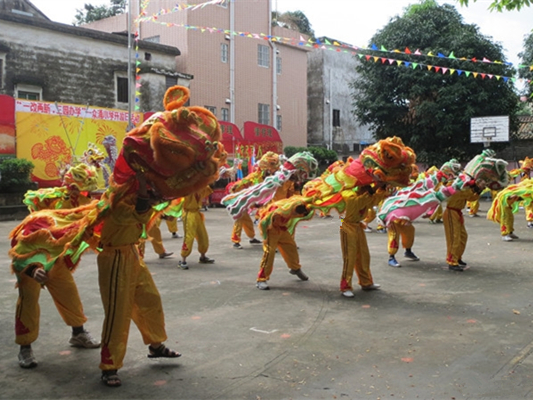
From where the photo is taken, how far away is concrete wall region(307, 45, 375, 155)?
31.6 meters

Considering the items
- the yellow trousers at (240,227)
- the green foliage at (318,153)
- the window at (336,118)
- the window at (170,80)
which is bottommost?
the yellow trousers at (240,227)

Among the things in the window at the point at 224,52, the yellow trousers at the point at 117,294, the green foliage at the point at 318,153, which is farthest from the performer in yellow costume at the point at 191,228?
the green foliage at the point at 318,153

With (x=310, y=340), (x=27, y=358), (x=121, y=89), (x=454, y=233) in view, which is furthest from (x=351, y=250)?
(x=121, y=89)

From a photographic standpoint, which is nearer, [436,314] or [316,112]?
[436,314]

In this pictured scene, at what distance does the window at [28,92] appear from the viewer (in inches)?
742

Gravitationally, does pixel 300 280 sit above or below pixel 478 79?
below

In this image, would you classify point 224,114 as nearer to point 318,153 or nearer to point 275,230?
point 318,153

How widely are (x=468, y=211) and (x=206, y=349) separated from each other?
14514 mm

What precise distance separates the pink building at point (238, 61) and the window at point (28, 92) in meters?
6.07

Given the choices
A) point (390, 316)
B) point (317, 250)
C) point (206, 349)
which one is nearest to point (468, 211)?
point (317, 250)

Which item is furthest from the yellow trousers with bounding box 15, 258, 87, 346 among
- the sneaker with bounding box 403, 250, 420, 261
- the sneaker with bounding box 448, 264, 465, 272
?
the sneaker with bounding box 403, 250, 420, 261

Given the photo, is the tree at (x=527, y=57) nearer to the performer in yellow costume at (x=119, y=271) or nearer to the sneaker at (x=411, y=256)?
the sneaker at (x=411, y=256)

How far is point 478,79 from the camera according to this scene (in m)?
22.3

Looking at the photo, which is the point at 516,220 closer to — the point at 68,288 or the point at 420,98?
the point at 420,98
